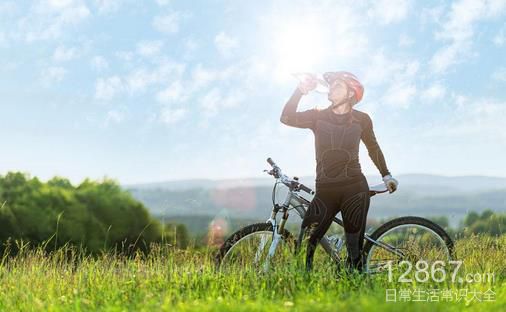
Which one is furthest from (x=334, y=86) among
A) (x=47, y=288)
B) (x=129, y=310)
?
(x=47, y=288)

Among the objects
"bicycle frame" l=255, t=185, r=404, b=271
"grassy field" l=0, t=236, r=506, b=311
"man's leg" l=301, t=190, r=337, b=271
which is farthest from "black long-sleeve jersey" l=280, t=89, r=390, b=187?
"grassy field" l=0, t=236, r=506, b=311

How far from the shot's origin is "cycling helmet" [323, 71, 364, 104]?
702 cm

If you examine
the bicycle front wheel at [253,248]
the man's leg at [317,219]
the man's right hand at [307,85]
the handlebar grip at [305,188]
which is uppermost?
the man's right hand at [307,85]

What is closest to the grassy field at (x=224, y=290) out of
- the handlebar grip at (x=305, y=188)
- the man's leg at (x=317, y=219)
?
the man's leg at (x=317, y=219)

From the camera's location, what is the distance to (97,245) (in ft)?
83.2

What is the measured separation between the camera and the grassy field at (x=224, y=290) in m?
5.64

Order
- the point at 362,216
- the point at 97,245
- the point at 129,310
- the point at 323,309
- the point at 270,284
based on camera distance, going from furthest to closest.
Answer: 1. the point at 97,245
2. the point at 362,216
3. the point at 270,284
4. the point at 129,310
5. the point at 323,309

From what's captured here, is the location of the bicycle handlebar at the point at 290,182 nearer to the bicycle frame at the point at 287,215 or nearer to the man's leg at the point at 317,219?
the bicycle frame at the point at 287,215

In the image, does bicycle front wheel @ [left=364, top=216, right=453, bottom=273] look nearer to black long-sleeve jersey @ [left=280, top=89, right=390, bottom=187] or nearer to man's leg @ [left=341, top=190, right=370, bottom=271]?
man's leg @ [left=341, top=190, right=370, bottom=271]

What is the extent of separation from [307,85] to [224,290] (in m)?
2.15

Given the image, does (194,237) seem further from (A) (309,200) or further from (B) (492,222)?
(B) (492,222)

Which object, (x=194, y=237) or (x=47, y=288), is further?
(x=194, y=237)

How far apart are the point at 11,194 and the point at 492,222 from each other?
2140 centimetres

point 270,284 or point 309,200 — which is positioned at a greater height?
point 309,200
